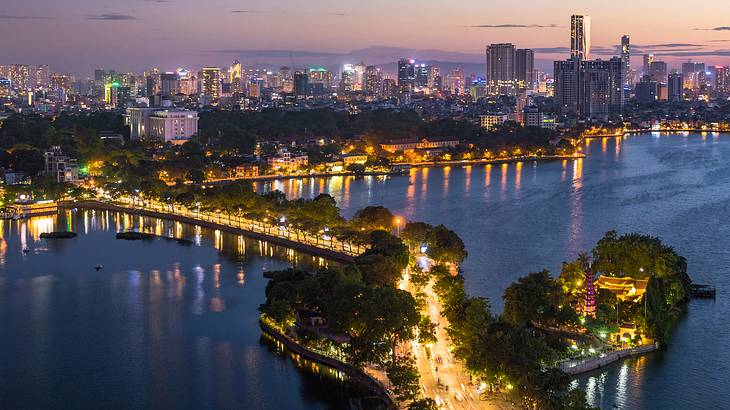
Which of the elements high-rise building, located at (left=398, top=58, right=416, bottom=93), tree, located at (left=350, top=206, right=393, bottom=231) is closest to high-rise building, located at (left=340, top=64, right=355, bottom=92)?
high-rise building, located at (left=398, top=58, right=416, bottom=93)

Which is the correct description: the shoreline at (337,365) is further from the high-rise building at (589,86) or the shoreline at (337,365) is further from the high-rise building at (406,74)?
the high-rise building at (406,74)

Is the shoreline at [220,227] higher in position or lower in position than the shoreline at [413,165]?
lower

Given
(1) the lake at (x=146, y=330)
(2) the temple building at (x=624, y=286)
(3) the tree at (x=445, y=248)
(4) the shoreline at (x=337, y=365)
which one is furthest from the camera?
(3) the tree at (x=445, y=248)

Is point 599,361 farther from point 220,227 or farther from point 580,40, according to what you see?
point 580,40

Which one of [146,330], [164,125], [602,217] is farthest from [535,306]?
[164,125]

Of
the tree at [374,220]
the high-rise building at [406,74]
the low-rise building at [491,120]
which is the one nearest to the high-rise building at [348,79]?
the high-rise building at [406,74]

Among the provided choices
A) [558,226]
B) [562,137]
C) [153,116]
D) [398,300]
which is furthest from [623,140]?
[398,300]
